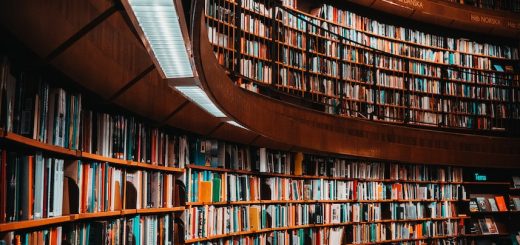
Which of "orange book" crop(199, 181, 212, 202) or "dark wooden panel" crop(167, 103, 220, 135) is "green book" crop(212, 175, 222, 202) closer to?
"orange book" crop(199, 181, 212, 202)

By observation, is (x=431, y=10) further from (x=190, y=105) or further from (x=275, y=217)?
(x=190, y=105)

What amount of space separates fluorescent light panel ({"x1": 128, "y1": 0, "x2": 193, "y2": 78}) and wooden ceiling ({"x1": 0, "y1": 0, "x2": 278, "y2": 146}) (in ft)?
0.55

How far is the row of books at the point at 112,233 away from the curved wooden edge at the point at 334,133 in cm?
90

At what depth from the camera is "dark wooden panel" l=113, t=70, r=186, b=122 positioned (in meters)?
2.99

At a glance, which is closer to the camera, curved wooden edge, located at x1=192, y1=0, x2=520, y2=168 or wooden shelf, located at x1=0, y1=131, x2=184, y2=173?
wooden shelf, located at x1=0, y1=131, x2=184, y2=173

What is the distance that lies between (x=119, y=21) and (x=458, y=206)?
7385 millimetres

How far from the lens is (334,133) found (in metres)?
6.11

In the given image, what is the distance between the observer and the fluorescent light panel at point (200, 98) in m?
2.88

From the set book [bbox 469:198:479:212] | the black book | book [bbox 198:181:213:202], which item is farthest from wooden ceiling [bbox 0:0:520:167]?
book [bbox 469:198:479:212]

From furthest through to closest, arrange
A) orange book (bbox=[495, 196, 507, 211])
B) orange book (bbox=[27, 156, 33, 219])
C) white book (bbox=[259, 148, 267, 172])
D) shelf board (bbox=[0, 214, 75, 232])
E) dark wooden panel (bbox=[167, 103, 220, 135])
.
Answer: orange book (bbox=[495, 196, 507, 211])
white book (bbox=[259, 148, 267, 172])
dark wooden panel (bbox=[167, 103, 220, 135])
orange book (bbox=[27, 156, 33, 219])
shelf board (bbox=[0, 214, 75, 232])

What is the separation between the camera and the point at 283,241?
609cm

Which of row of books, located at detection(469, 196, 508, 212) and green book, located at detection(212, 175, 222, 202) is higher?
green book, located at detection(212, 175, 222, 202)

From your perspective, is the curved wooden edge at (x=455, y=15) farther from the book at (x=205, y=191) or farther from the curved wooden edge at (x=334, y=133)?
the book at (x=205, y=191)

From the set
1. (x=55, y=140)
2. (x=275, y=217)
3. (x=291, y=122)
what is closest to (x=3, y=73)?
(x=55, y=140)
